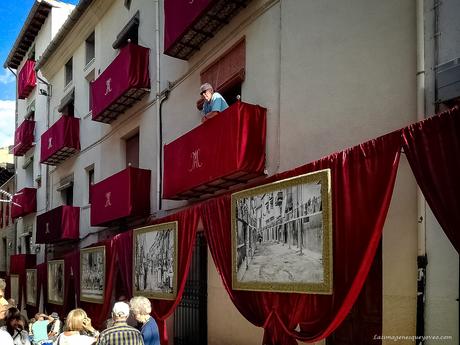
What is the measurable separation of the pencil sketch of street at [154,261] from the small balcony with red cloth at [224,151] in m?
0.97

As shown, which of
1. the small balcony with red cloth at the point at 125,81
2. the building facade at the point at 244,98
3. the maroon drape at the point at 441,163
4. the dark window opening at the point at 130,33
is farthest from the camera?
→ the dark window opening at the point at 130,33

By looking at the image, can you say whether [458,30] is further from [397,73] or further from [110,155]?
[110,155]

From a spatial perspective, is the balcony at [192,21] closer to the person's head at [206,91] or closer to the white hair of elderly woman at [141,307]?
the person's head at [206,91]

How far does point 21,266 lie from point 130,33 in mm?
10898

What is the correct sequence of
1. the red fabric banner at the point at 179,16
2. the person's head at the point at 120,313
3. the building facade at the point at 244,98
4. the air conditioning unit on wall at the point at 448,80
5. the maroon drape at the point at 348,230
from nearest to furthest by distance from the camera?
the maroon drape at the point at 348,230
the air conditioning unit on wall at the point at 448,80
the building facade at the point at 244,98
the person's head at the point at 120,313
the red fabric banner at the point at 179,16

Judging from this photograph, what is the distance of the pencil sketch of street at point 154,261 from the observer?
759cm

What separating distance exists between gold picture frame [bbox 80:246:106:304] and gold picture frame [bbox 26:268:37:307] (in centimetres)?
547

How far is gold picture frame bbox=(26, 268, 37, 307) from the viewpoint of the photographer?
16016 millimetres

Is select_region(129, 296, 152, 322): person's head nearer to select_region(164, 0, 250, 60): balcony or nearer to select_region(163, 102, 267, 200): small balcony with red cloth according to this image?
select_region(163, 102, 267, 200): small balcony with red cloth

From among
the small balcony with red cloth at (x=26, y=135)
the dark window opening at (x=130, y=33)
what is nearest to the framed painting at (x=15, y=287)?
the small balcony with red cloth at (x=26, y=135)

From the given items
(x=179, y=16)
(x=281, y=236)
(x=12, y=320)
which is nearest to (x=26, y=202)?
(x=179, y=16)

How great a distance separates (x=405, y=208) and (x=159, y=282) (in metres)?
4.34

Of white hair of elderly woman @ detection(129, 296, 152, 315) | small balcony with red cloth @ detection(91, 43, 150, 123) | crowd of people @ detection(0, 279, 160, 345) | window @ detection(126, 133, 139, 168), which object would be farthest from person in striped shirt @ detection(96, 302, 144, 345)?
window @ detection(126, 133, 139, 168)

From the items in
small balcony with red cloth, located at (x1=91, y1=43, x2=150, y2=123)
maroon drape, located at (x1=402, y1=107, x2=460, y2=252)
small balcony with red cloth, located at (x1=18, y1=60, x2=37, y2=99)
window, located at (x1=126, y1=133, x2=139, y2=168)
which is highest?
small balcony with red cloth, located at (x1=18, y1=60, x2=37, y2=99)
